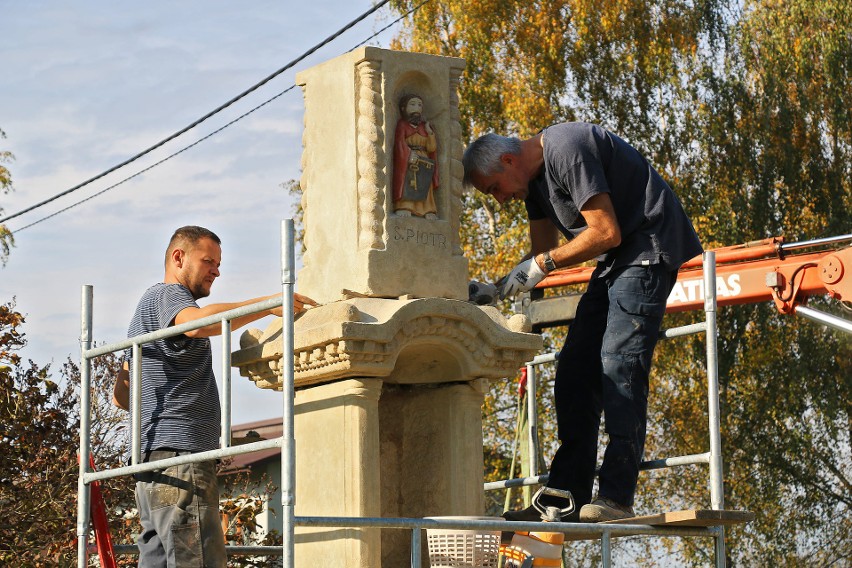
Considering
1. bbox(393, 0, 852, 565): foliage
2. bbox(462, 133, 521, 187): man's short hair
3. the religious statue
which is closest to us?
bbox(462, 133, 521, 187): man's short hair

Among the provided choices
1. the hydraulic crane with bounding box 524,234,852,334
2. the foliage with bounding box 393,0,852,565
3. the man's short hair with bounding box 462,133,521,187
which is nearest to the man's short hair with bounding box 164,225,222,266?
the man's short hair with bounding box 462,133,521,187

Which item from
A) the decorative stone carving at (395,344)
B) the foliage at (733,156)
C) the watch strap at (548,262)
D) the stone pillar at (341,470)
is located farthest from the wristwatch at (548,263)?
the foliage at (733,156)

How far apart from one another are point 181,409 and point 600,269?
1973 mm

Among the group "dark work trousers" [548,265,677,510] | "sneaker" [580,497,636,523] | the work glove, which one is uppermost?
the work glove

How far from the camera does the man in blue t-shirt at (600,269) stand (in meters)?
5.83

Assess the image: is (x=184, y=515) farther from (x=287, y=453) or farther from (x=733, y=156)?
(x=733, y=156)

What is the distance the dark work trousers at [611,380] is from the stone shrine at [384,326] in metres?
0.27

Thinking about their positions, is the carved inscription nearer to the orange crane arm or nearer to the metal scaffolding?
the metal scaffolding

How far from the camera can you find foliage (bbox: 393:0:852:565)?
21.3 metres

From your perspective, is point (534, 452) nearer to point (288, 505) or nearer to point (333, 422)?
point (333, 422)

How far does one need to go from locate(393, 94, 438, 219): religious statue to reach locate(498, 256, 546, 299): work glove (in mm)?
514

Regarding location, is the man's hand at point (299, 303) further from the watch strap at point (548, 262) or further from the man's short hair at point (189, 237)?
the watch strap at point (548, 262)

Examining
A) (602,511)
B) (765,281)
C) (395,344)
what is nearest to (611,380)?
(602,511)

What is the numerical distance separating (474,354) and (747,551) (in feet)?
56.7
